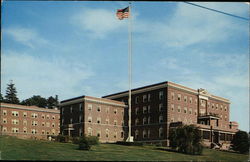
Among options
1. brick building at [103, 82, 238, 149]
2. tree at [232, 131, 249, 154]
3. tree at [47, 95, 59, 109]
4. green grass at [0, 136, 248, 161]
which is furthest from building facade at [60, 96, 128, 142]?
tree at [47, 95, 59, 109]

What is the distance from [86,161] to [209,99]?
5856cm

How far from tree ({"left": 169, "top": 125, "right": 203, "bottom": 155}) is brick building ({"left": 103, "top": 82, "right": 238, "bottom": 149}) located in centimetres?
1949

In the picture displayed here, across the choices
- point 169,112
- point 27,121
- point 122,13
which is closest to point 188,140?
point 122,13

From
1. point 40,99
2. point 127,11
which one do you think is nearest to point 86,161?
point 127,11

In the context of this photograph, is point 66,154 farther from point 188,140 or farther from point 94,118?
point 94,118

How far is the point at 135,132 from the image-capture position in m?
74.4

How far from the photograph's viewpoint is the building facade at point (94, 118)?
69.8 m

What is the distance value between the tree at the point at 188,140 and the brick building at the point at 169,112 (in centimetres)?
1949

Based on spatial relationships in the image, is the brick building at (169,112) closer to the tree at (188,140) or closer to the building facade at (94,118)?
the building facade at (94,118)

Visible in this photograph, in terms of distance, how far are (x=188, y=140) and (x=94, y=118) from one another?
31.3 meters

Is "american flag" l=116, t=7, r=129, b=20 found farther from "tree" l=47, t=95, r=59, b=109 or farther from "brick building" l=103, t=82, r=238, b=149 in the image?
"tree" l=47, t=95, r=59, b=109

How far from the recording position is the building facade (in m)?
A: 69.8

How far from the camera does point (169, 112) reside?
221 feet

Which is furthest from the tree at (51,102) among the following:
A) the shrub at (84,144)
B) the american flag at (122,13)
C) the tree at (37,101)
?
the shrub at (84,144)
